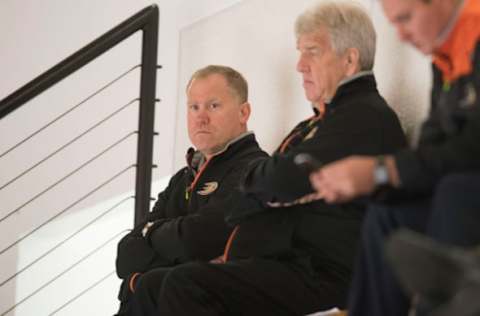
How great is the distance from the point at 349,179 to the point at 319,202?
0.78 meters

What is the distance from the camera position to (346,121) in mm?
2086

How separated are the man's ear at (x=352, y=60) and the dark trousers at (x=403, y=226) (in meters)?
0.75

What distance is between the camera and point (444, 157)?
146 centimetres

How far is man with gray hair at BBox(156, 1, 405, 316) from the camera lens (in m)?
2.23

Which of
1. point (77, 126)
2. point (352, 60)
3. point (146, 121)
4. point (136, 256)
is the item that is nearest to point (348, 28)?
point (352, 60)

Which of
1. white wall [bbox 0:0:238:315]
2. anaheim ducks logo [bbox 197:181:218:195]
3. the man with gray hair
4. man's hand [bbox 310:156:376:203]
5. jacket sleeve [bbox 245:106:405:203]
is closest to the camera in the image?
man's hand [bbox 310:156:376:203]

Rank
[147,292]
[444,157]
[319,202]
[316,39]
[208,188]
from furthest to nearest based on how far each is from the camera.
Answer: [208,188]
[147,292]
[316,39]
[319,202]
[444,157]

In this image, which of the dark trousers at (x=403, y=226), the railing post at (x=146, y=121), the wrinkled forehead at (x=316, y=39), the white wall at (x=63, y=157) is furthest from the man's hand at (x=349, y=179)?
the white wall at (x=63, y=157)

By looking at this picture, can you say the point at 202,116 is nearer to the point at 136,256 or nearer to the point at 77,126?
the point at 136,256

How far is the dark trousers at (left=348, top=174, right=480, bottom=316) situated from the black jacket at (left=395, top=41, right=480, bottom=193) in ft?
0.15

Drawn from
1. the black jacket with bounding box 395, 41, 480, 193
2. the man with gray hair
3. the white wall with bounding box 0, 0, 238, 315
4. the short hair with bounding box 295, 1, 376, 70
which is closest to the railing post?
the white wall with bounding box 0, 0, 238, 315

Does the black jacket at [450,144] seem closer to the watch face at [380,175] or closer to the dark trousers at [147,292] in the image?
the watch face at [380,175]

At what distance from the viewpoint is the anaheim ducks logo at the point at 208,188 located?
279cm

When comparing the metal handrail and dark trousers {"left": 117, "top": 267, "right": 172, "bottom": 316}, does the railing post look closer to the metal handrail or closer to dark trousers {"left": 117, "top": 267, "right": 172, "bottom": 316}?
the metal handrail
